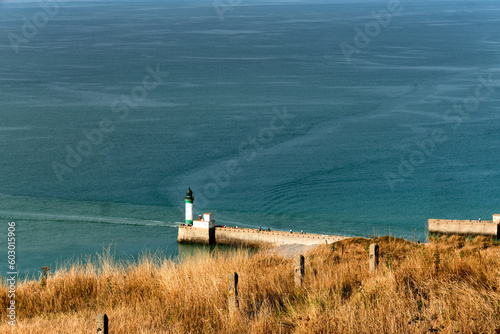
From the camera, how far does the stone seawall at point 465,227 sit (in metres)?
40.8

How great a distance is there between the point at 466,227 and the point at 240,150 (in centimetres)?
2288

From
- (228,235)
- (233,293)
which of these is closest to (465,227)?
(228,235)

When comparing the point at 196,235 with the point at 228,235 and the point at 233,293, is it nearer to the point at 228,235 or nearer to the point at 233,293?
the point at 228,235

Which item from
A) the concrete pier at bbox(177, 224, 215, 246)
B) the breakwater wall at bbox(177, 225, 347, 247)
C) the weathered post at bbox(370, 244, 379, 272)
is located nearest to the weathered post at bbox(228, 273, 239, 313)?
the weathered post at bbox(370, 244, 379, 272)

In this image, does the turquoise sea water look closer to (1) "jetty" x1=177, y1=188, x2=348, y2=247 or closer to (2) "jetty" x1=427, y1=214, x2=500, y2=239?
(2) "jetty" x1=427, y1=214, x2=500, y2=239

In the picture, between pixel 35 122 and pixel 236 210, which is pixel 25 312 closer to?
pixel 236 210

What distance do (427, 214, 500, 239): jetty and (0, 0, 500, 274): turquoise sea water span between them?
1.14 m

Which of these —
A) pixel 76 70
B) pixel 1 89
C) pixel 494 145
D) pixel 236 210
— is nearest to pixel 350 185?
pixel 236 210

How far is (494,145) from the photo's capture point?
61688mm

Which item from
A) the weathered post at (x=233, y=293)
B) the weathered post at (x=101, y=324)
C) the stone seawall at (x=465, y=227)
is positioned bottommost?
the weathered post at (x=101, y=324)

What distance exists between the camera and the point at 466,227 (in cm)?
4147

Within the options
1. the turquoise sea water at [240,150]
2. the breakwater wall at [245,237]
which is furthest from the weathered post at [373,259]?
the breakwater wall at [245,237]

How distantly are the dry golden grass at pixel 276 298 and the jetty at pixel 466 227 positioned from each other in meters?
26.6

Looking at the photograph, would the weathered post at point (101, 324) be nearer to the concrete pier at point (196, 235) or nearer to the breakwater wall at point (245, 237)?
the breakwater wall at point (245, 237)
